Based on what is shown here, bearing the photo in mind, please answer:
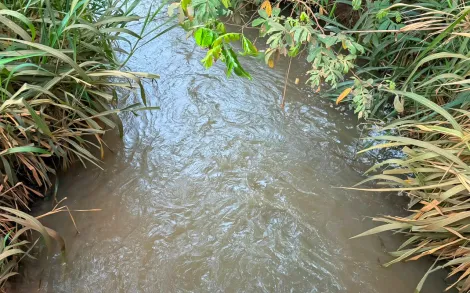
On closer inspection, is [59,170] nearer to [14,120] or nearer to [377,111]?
[14,120]

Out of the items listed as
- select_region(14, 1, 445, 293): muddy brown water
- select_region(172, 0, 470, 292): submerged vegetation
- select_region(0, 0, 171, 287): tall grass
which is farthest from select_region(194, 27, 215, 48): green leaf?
select_region(14, 1, 445, 293): muddy brown water

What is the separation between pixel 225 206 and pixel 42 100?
0.94 meters

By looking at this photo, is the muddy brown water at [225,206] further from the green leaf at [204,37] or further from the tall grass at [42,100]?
the green leaf at [204,37]

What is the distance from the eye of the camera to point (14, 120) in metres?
1.58

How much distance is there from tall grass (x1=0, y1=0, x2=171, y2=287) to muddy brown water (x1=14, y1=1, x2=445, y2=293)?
126mm

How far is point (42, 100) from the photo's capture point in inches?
64.4

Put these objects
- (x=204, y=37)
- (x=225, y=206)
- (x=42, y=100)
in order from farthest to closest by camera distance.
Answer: (x=225, y=206) < (x=42, y=100) < (x=204, y=37)

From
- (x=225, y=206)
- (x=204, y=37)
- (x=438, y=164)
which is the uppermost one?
(x=204, y=37)

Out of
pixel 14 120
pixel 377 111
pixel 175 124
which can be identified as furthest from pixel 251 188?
pixel 14 120

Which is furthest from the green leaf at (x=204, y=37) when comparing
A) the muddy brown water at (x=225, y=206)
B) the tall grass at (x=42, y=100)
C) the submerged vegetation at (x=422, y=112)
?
the muddy brown water at (x=225, y=206)

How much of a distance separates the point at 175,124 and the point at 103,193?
1.90ft

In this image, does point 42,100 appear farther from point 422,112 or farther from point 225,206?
point 422,112

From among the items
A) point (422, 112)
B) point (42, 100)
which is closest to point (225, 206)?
point (42, 100)

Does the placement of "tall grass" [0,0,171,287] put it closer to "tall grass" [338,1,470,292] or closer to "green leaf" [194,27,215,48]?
"green leaf" [194,27,215,48]
